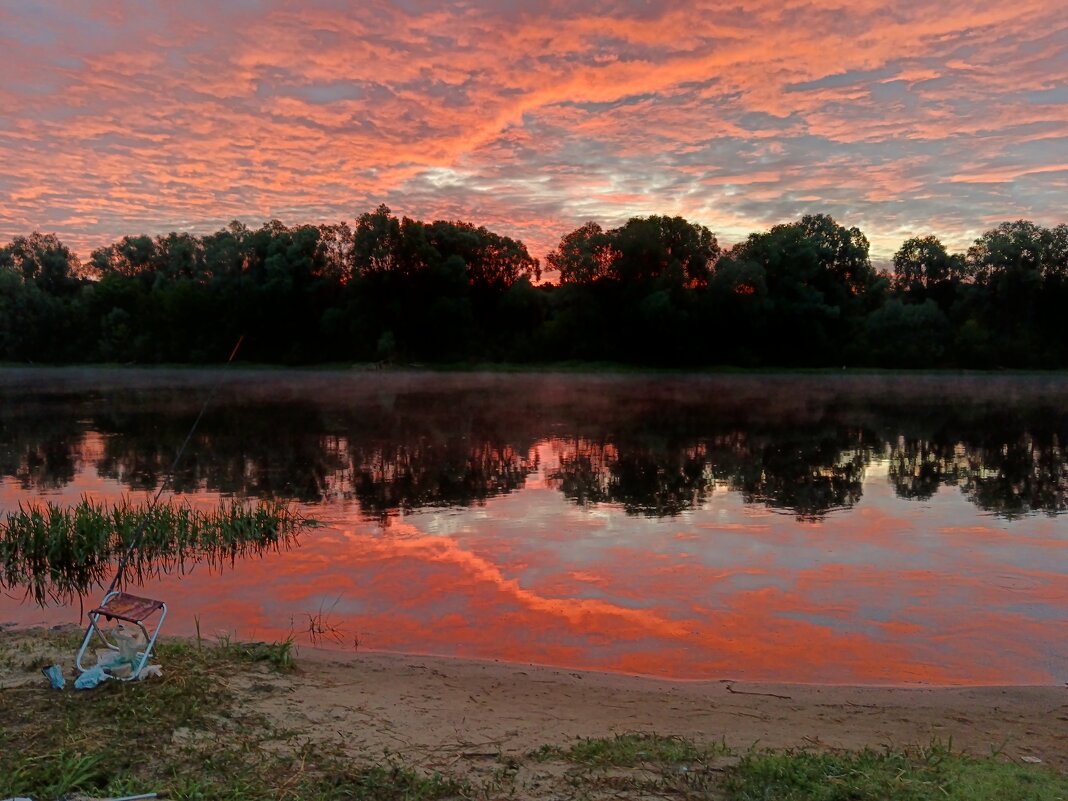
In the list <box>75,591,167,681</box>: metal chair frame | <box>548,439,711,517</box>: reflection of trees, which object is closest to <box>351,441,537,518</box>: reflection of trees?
<box>548,439,711,517</box>: reflection of trees

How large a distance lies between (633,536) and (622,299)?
72965mm

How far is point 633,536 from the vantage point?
1453cm

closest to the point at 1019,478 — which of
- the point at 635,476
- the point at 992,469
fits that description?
the point at 992,469

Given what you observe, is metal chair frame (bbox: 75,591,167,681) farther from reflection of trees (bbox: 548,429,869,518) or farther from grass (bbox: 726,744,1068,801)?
reflection of trees (bbox: 548,429,869,518)

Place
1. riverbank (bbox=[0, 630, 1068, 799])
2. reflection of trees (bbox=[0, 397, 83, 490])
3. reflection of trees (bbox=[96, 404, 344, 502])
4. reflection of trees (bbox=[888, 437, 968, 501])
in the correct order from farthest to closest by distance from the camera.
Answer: reflection of trees (bbox=[0, 397, 83, 490]), reflection of trees (bbox=[96, 404, 344, 502]), reflection of trees (bbox=[888, 437, 968, 501]), riverbank (bbox=[0, 630, 1068, 799])

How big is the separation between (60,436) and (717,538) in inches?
976

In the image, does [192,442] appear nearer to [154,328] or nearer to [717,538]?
[717,538]

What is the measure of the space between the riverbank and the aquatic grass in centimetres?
363

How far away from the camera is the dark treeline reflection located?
19250 mm

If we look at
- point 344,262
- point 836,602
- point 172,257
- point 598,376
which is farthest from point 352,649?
point 172,257

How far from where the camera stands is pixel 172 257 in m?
116

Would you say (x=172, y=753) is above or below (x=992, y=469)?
above

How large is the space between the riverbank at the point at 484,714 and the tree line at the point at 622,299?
242 feet

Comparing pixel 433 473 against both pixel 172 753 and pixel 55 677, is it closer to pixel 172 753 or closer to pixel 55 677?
pixel 55 677
